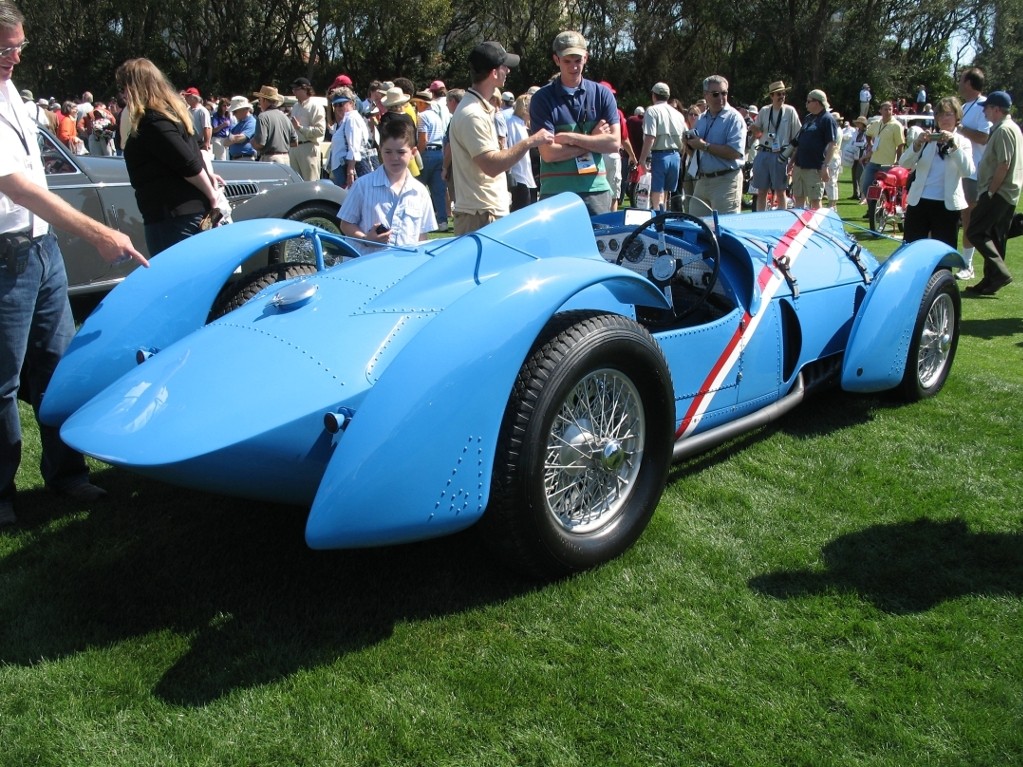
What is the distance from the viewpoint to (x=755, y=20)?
130ft

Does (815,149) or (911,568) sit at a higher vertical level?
(815,149)

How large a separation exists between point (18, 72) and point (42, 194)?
132ft

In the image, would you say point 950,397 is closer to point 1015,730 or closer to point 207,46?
point 1015,730

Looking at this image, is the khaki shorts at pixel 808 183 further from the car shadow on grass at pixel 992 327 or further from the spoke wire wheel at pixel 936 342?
the spoke wire wheel at pixel 936 342

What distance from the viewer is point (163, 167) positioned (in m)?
4.80

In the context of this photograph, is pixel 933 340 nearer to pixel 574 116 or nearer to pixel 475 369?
pixel 574 116

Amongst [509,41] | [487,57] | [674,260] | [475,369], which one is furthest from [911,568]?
[509,41]

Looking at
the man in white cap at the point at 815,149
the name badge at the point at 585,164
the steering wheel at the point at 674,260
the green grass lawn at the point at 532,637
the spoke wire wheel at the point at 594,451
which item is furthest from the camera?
the man in white cap at the point at 815,149

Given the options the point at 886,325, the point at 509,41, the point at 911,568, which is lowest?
the point at 911,568

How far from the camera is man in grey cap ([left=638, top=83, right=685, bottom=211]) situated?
36.1 feet

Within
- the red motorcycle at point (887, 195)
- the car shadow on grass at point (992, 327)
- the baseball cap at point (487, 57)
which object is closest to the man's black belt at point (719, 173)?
the car shadow on grass at point (992, 327)

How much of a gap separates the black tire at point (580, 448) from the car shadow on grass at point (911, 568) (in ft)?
1.80

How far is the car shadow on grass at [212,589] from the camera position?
258 centimetres

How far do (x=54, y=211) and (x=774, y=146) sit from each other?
32.1 feet
